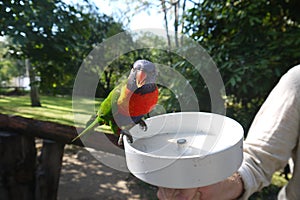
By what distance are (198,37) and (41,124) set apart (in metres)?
0.99

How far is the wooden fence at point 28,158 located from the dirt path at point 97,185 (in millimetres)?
530

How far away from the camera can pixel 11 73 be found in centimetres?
575

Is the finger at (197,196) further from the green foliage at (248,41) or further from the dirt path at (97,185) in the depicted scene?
the dirt path at (97,185)

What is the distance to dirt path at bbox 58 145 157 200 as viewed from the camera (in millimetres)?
2104

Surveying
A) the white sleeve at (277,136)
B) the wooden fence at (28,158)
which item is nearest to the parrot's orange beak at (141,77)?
the white sleeve at (277,136)

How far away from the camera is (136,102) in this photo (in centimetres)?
37

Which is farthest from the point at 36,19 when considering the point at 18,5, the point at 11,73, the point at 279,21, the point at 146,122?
the point at 11,73

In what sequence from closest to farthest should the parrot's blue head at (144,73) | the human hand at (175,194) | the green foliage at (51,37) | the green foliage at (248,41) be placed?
the parrot's blue head at (144,73) < the human hand at (175,194) < the green foliage at (51,37) < the green foliage at (248,41)

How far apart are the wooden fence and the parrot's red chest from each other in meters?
1.03

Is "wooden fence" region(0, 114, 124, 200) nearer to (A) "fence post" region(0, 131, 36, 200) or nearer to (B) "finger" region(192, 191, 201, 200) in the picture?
(A) "fence post" region(0, 131, 36, 200)

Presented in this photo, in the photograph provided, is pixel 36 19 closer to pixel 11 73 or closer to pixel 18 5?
pixel 18 5

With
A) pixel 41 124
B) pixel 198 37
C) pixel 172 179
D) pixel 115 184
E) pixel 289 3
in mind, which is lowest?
pixel 115 184

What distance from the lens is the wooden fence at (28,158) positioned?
4.77 feet

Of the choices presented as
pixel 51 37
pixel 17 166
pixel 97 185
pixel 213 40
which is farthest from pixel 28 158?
pixel 213 40
